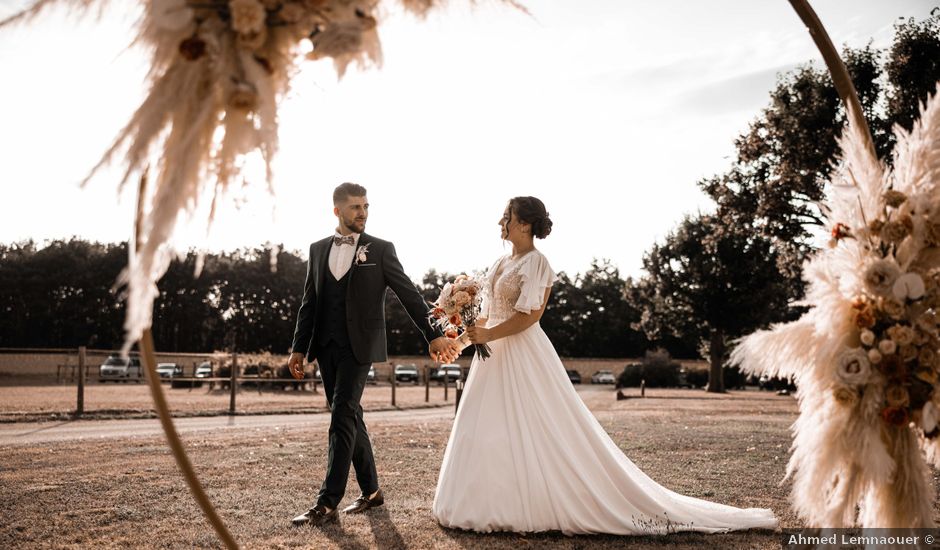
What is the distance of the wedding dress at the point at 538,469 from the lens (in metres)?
4.88

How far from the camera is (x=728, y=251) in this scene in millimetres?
41312

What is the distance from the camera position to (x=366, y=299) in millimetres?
5754

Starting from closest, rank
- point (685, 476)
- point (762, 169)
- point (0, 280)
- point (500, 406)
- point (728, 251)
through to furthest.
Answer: point (500, 406) → point (685, 476) → point (762, 169) → point (728, 251) → point (0, 280)

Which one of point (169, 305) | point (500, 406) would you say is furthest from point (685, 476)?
point (169, 305)

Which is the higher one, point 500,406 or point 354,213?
point 354,213

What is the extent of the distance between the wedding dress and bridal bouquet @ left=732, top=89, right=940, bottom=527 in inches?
74.5

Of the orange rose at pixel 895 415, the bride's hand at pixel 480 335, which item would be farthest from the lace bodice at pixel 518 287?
the orange rose at pixel 895 415

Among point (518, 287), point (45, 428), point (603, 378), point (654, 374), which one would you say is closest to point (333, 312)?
point (518, 287)

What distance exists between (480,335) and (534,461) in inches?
39.7

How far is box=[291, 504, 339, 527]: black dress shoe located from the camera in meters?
5.18

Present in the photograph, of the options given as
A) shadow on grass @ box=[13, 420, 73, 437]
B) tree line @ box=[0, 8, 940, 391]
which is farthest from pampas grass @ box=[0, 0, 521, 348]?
shadow on grass @ box=[13, 420, 73, 437]

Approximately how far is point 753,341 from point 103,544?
400cm

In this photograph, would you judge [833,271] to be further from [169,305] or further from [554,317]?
[554,317]

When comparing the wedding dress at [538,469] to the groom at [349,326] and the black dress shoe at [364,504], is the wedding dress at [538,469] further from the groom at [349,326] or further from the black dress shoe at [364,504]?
the black dress shoe at [364,504]
